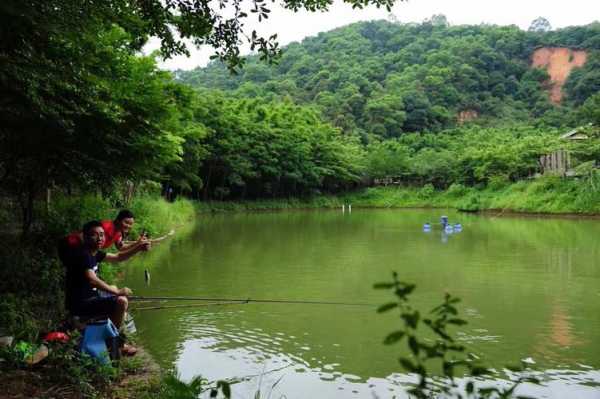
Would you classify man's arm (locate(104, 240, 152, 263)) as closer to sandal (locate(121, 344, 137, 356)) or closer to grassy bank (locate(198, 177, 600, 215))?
sandal (locate(121, 344, 137, 356))

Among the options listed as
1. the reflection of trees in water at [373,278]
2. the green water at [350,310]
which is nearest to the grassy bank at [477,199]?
the reflection of trees in water at [373,278]

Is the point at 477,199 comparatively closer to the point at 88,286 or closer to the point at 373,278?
the point at 373,278

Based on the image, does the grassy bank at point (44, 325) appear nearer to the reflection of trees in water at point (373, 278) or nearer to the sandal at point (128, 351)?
the sandal at point (128, 351)

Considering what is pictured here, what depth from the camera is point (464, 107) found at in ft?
214

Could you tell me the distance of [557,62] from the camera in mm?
70938

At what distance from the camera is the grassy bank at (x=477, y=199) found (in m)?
28.2

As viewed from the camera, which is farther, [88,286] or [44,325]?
[44,325]

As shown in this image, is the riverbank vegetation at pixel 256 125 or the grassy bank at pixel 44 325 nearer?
the grassy bank at pixel 44 325

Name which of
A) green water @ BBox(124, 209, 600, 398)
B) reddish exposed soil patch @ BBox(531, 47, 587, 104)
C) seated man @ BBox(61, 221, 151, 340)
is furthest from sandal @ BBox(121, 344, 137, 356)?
reddish exposed soil patch @ BBox(531, 47, 587, 104)

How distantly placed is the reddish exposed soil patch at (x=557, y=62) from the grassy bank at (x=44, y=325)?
67690 mm

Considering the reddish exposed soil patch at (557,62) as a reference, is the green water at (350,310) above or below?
below

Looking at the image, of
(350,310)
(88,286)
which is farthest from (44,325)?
(350,310)

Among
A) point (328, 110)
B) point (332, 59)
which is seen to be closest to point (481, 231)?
point (328, 110)

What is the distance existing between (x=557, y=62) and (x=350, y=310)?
2888 inches
